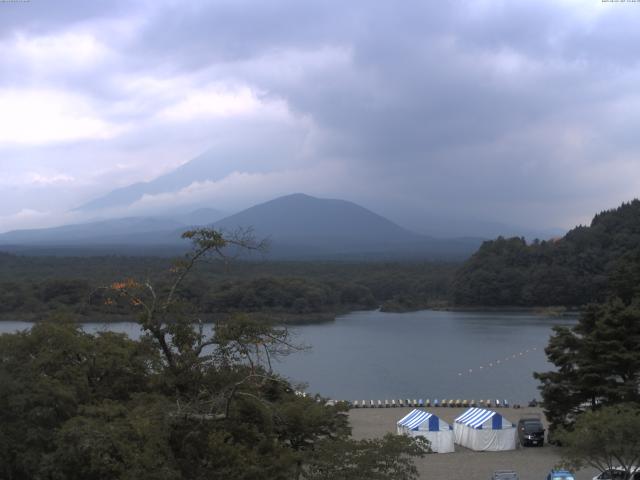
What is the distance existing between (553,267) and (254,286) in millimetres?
21569

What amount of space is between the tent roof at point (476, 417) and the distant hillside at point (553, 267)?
38037 millimetres

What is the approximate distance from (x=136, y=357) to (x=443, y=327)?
36923 mm

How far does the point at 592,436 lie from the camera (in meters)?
9.38

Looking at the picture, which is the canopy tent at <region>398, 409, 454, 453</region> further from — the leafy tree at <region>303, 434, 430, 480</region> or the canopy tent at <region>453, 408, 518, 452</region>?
the leafy tree at <region>303, 434, 430, 480</region>

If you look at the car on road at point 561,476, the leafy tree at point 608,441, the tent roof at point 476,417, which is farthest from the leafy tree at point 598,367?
the leafy tree at point 608,441

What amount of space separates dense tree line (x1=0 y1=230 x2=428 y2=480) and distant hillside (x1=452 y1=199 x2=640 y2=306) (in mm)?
46255

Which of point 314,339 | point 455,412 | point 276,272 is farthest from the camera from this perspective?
point 276,272

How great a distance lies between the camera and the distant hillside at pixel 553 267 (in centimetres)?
5356

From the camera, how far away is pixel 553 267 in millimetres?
55656

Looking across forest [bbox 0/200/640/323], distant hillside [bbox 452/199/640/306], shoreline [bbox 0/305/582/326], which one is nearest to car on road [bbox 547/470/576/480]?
shoreline [bbox 0/305/582/326]

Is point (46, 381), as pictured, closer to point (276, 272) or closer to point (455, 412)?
point (455, 412)

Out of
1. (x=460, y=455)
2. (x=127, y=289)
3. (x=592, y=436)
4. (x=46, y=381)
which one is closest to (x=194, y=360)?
(x=127, y=289)

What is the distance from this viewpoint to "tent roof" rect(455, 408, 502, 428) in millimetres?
14345

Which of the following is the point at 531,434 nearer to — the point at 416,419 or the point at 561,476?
the point at 416,419
